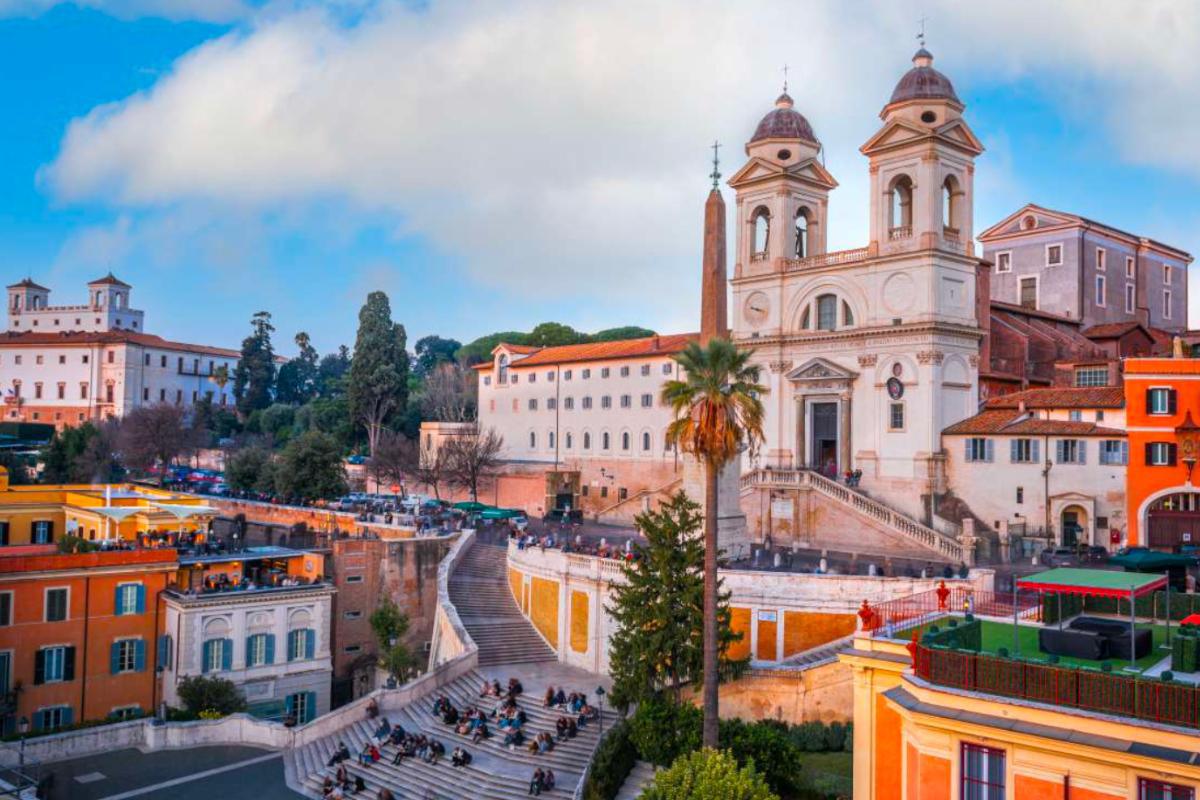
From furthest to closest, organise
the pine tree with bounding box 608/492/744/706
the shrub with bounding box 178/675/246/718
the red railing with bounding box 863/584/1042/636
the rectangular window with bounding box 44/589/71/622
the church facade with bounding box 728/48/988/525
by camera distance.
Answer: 1. the church facade with bounding box 728/48/988/525
2. the rectangular window with bounding box 44/589/71/622
3. the shrub with bounding box 178/675/246/718
4. the pine tree with bounding box 608/492/744/706
5. the red railing with bounding box 863/584/1042/636

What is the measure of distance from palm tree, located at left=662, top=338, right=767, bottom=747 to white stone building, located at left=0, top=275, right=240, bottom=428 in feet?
281

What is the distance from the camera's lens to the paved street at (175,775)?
84.5ft

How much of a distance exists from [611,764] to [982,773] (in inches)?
426

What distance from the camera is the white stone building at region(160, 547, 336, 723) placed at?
111 feet

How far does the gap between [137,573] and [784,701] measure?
23048 millimetres

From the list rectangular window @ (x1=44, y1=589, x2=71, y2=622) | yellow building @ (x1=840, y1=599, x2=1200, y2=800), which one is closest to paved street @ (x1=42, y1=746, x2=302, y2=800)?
rectangular window @ (x1=44, y1=589, x2=71, y2=622)

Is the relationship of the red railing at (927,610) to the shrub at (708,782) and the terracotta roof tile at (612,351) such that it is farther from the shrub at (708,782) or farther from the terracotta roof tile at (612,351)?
the terracotta roof tile at (612,351)

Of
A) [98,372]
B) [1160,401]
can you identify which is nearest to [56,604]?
[1160,401]

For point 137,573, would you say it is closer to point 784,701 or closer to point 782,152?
point 784,701

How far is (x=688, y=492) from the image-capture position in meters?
35.8

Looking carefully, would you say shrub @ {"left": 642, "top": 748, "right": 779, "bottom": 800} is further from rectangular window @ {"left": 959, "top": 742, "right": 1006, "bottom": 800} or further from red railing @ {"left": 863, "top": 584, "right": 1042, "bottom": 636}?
rectangular window @ {"left": 959, "top": 742, "right": 1006, "bottom": 800}

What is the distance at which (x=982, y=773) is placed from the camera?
1359cm

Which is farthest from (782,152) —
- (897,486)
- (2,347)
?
(2,347)

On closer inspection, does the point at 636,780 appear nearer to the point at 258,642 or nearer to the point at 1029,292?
the point at 258,642
